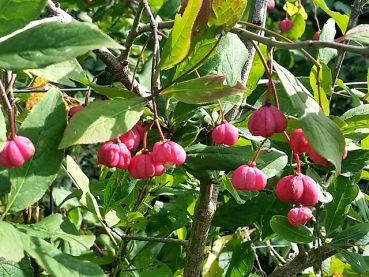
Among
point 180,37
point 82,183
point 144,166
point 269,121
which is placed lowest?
point 82,183

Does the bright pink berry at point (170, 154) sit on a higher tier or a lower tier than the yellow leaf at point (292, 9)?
higher

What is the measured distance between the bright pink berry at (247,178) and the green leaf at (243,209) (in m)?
0.31

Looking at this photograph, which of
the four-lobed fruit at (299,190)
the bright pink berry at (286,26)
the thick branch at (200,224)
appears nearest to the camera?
the four-lobed fruit at (299,190)

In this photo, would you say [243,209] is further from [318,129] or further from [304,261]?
[318,129]

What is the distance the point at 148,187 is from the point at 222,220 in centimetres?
18

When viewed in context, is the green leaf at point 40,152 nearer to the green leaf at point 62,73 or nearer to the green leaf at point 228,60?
the green leaf at point 62,73

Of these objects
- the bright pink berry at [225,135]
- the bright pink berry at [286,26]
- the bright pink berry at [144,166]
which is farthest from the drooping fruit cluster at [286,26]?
the bright pink berry at [144,166]

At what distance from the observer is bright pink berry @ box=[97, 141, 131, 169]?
85 cm

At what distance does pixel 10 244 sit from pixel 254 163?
411mm

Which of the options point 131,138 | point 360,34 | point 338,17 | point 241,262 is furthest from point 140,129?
point 338,17

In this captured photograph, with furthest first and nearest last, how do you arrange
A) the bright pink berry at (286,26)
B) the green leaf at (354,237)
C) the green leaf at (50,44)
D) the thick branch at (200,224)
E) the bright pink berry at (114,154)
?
the bright pink berry at (286,26), the green leaf at (354,237), the thick branch at (200,224), the bright pink berry at (114,154), the green leaf at (50,44)

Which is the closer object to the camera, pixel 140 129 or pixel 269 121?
pixel 269 121

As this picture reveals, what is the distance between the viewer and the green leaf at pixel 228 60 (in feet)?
3.19

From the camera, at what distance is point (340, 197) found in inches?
47.7
